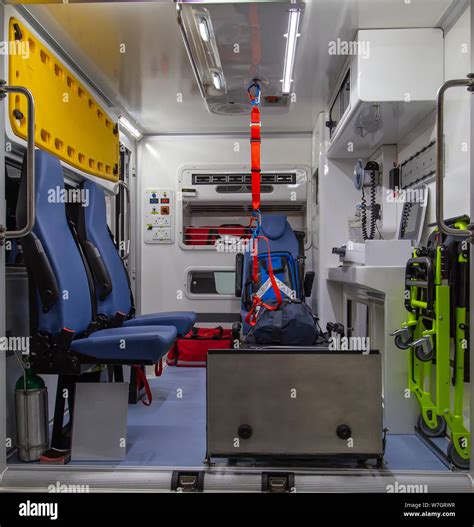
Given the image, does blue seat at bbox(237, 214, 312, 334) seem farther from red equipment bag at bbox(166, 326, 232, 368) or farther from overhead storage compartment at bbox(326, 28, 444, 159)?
overhead storage compartment at bbox(326, 28, 444, 159)

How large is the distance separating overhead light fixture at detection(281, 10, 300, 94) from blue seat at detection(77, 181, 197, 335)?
1588 millimetres

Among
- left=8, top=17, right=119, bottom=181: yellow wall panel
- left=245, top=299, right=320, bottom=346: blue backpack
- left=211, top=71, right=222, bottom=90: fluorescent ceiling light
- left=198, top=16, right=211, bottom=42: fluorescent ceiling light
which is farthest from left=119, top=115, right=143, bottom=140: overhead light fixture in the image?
left=245, top=299, right=320, bottom=346: blue backpack

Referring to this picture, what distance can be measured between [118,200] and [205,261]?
4.20ft

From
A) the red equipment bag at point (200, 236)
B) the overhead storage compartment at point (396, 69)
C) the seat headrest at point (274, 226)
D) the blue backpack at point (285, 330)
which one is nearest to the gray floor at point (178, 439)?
the blue backpack at point (285, 330)

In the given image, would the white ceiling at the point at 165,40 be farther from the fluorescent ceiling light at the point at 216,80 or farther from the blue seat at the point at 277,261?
the blue seat at the point at 277,261

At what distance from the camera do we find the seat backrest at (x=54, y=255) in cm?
227

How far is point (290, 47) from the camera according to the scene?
2.98m

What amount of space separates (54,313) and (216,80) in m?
2.18

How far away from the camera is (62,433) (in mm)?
2543

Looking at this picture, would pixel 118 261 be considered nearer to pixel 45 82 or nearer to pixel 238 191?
pixel 45 82

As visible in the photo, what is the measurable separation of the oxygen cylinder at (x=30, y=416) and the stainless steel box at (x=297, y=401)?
3.14 ft

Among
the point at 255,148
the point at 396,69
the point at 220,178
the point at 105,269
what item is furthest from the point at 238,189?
the point at 105,269
